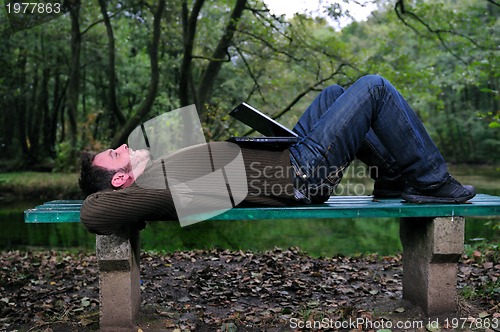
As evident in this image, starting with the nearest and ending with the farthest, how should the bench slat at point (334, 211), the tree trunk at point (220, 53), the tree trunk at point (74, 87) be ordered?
the bench slat at point (334, 211)
the tree trunk at point (220, 53)
the tree trunk at point (74, 87)

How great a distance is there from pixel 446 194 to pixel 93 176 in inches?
89.7

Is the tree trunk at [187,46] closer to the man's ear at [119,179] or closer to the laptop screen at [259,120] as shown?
the laptop screen at [259,120]

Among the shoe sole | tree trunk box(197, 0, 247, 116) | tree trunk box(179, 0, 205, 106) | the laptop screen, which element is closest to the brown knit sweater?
the laptop screen

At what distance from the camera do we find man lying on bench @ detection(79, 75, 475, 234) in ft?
10.7

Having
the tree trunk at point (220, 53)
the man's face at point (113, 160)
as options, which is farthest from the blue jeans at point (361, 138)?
the tree trunk at point (220, 53)

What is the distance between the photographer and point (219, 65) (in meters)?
12.0

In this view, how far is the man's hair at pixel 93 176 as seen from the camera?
10.8 feet

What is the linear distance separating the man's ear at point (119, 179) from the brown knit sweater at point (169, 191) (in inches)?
5.8

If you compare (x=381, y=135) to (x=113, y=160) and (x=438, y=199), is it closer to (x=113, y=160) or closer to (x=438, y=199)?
(x=438, y=199)

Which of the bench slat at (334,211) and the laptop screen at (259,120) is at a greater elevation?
the laptop screen at (259,120)

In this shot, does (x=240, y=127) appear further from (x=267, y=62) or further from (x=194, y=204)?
(x=194, y=204)

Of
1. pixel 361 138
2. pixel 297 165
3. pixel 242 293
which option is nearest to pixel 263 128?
pixel 297 165

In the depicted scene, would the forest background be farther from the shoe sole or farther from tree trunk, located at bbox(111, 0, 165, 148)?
the shoe sole

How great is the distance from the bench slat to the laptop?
17.1 inches
